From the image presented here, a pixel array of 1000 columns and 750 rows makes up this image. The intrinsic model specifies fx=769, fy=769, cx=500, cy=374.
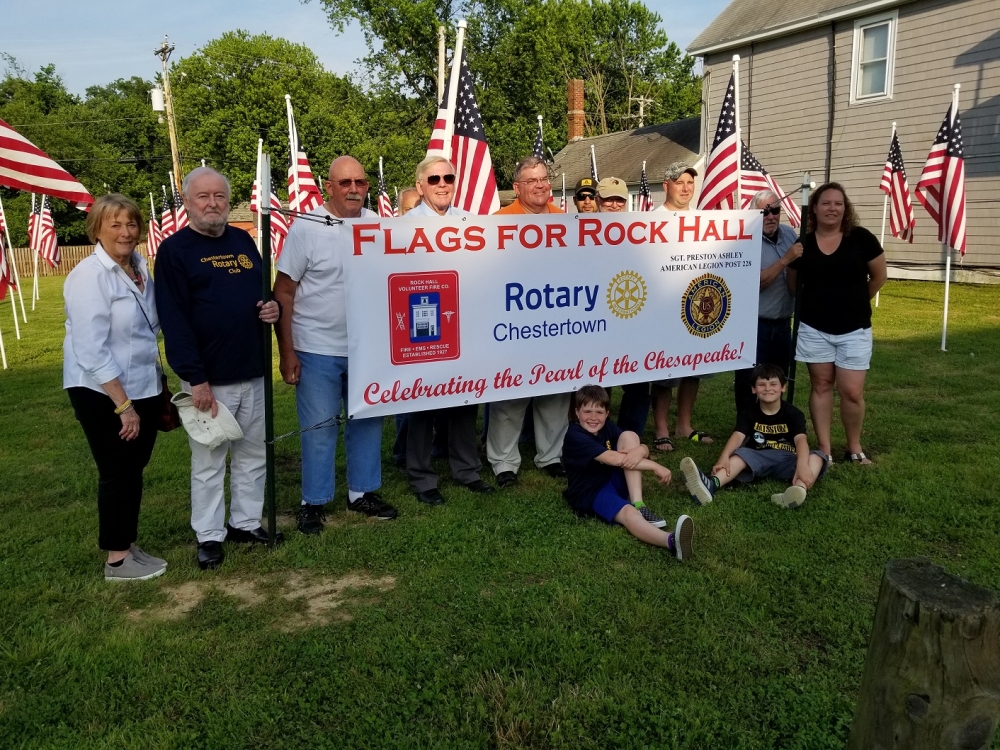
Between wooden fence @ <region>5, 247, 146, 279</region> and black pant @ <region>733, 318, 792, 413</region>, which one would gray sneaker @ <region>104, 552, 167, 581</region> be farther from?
wooden fence @ <region>5, 247, 146, 279</region>

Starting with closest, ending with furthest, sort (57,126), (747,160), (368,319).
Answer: (368,319) < (747,160) < (57,126)

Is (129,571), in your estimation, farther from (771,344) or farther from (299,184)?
(299,184)

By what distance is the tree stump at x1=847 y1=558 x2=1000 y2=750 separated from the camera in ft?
6.11

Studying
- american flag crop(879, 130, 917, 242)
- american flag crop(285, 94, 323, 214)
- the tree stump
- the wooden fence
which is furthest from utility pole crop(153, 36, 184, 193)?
the tree stump

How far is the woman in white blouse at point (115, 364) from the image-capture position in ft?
11.9

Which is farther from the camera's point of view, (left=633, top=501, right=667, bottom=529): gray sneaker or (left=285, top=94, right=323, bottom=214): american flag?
(left=285, top=94, right=323, bottom=214): american flag

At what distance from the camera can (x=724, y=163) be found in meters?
6.78

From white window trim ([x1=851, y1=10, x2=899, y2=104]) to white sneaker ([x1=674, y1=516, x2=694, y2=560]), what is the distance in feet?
59.6

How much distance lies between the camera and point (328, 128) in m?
42.3

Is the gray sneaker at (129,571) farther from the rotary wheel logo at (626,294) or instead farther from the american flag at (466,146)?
the american flag at (466,146)

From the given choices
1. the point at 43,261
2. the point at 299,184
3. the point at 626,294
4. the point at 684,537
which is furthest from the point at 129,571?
the point at 43,261

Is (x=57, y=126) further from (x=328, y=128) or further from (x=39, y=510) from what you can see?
(x=39, y=510)

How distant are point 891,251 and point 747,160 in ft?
33.3

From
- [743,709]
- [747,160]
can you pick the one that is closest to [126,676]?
[743,709]
